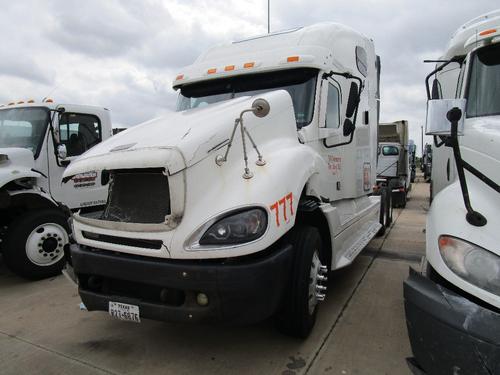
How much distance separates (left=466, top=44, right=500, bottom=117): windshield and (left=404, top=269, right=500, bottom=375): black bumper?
185 cm

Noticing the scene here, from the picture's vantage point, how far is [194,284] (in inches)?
99.7

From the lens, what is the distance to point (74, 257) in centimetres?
305

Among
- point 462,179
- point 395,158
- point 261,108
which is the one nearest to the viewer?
point 462,179

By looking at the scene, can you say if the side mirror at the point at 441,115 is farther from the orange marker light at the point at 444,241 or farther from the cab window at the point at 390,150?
the cab window at the point at 390,150

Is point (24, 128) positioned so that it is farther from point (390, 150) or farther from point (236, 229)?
point (390, 150)

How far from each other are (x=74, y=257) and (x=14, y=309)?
6.26 ft

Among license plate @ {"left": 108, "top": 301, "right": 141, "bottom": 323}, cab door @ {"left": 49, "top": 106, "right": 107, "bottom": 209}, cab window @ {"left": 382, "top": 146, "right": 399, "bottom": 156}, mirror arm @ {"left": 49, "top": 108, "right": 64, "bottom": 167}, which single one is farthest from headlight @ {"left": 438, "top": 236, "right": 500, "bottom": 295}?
cab window @ {"left": 382, "top": 146, "right": 399, "bottom": 156}

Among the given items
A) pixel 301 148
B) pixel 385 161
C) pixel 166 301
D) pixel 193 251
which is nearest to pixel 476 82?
pixel 301 148

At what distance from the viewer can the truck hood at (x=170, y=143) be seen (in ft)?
8.91

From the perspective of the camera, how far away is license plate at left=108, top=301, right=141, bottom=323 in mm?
2797

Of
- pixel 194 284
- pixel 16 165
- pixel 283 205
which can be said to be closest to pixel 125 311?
pixel 194 284

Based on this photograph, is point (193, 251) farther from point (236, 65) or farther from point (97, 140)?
point (97, 140)

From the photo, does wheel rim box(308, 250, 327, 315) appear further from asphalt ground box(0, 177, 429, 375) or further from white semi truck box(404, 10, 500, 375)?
white semi truck box(404, 10, 500, 375)

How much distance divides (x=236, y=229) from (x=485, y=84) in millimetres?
2517
